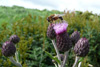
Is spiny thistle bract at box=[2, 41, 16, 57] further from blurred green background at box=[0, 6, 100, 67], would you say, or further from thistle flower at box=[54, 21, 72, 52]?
blurred green background at box=[0, 6, 100, 67]

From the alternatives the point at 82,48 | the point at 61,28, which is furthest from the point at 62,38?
the point at 82,48

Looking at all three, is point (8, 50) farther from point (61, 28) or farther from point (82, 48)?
point (82, 48)

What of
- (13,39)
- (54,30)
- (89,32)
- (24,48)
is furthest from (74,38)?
(89,32)

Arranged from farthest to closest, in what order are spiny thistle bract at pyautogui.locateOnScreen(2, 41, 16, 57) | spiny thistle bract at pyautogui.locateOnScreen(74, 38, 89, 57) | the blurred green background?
the blurred green background → spiny thistle bract at pyautogui.locateOnScreen(2, 41, 16, 57) → spiny thistle bract at pyautogui.locateOnScreen(74, 38, 89, 57)

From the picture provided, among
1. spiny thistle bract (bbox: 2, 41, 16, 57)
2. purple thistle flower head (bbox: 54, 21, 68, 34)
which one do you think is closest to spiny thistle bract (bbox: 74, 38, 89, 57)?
purple thistle flower head (bbox: 54, 21, 68, 34)

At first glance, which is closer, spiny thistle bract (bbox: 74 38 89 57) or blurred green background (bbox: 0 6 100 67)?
spiny thistle bract (bbox: 74 38 89 57)

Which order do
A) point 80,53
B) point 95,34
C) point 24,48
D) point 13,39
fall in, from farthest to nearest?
point 95,34 → point 24,48 → point 13,39 → point 80,53

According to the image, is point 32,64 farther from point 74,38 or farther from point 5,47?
point 74,38

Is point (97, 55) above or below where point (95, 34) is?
below
